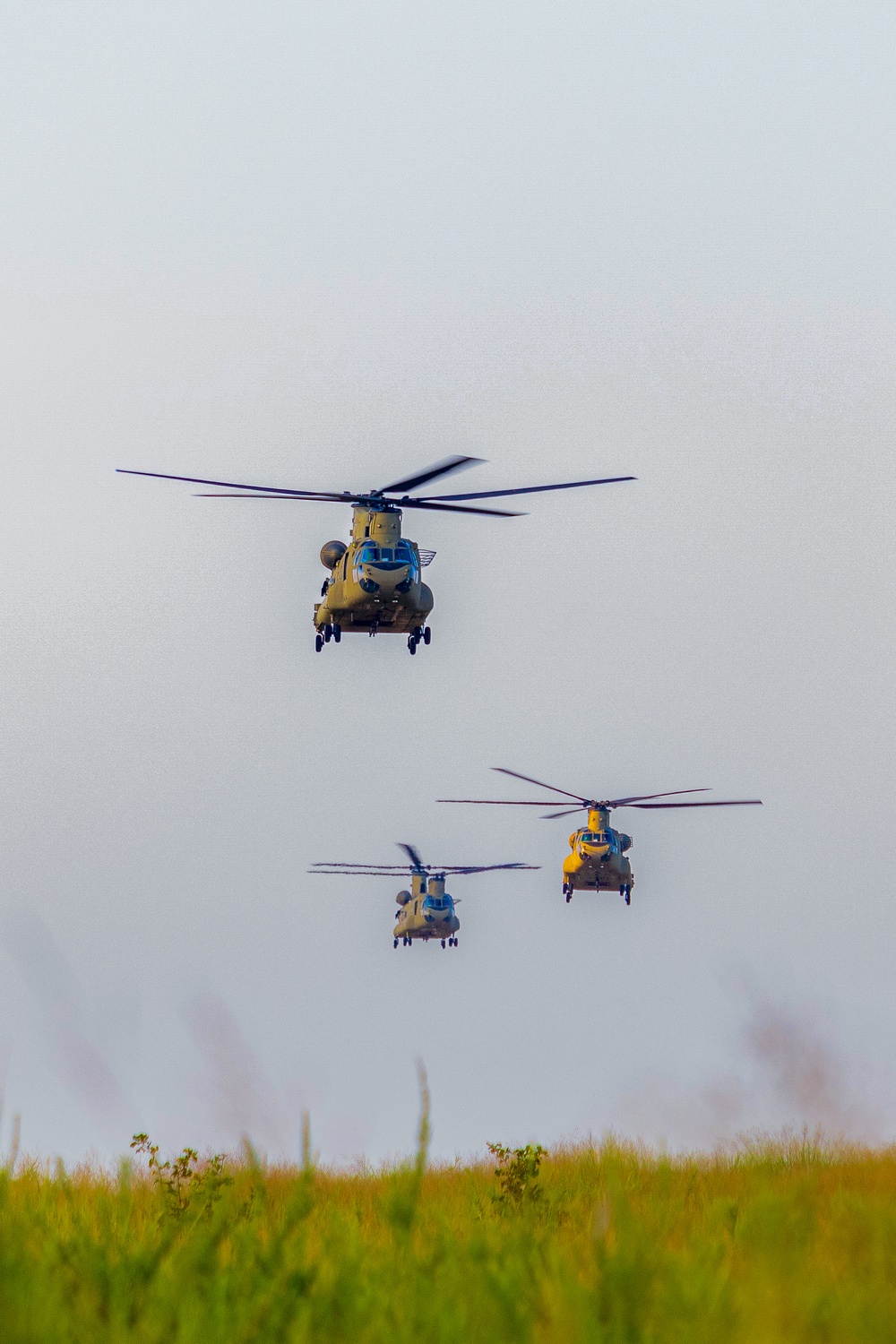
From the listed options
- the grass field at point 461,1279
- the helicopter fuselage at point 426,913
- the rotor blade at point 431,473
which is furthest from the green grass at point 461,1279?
the helicopter fuselage at point 426,913

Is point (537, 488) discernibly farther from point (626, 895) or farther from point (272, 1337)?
point (272, 1337)

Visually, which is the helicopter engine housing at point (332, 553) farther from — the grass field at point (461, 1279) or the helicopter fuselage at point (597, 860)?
the grass field at point (461, 1279)

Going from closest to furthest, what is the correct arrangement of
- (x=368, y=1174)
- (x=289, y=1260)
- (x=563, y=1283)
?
(x=563, y=1283)
(x=289, y=1260)
(x=368, y=1174)

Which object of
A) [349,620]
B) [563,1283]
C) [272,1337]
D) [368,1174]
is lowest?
[368,1174]

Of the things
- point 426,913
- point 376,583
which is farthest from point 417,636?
point 426,913

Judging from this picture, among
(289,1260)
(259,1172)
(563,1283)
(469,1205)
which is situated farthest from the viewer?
(469,1205)

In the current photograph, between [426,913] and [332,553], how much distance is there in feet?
61.3

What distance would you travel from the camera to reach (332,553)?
105 feet

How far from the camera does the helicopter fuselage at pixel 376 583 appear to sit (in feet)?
97.1

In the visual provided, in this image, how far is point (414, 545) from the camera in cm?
3042

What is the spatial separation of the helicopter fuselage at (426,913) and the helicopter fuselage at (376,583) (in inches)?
716

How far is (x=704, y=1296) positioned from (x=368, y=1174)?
14.8 m

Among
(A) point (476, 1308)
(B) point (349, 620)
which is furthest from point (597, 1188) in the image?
(B) point (349, 620)

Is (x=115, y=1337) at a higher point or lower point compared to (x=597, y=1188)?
higher
